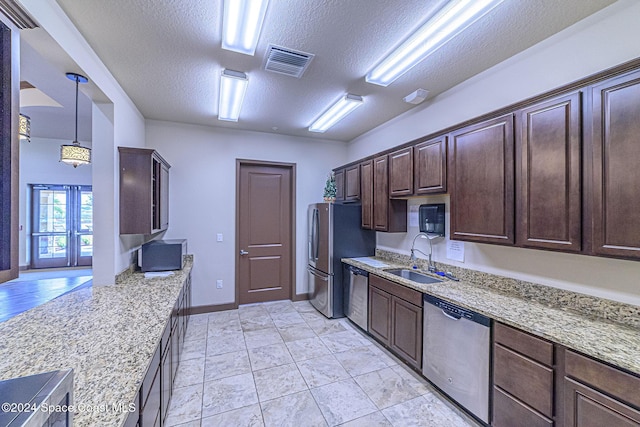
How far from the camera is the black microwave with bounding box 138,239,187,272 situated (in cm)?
302

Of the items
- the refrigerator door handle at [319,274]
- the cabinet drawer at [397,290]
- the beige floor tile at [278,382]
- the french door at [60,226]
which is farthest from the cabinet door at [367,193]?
the french door at [60,226]

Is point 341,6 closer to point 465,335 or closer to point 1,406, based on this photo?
point 1,406

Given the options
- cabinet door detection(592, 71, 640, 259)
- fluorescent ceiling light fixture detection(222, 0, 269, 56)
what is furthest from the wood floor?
cabinet door detection(592, 71, 640, 259)

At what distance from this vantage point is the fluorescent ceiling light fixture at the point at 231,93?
249cm

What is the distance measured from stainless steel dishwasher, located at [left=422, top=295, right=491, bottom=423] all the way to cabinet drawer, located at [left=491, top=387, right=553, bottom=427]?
65 mm

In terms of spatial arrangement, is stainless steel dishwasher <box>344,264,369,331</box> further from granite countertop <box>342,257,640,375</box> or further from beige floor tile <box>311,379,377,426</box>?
beige floor tile <box>311,379,377,426</box>

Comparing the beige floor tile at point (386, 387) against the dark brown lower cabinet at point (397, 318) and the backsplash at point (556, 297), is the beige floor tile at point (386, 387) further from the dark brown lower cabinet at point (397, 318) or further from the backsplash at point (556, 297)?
the backsplash at point (556, 297)

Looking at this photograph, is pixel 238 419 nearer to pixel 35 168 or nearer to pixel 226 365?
pixel 226 365

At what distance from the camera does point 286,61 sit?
90.8 inches

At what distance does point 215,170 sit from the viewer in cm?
409

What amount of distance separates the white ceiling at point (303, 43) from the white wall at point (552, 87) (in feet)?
0.34

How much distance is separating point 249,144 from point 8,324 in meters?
3.24

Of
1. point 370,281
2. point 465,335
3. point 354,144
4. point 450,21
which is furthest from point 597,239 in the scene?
point 354,144

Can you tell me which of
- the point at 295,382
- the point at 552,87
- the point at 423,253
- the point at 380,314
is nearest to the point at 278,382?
the point at 295,382
